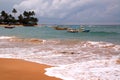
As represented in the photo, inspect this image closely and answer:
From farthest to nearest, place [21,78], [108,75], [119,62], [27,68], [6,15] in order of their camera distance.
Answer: [6,15] → [119,62] → [27,68] → [108,75] → [21,78]

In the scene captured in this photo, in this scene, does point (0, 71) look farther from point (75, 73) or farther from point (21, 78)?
point (75, 73)

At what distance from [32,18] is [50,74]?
131250 mm

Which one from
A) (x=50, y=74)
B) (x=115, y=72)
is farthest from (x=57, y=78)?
(x=115, y=72)

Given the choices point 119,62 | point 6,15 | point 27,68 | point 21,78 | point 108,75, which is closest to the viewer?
point 21,78

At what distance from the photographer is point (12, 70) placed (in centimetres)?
1074

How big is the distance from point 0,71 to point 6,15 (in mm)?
125998

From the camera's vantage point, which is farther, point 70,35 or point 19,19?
point 19,19

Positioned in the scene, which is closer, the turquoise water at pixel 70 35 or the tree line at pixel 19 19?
the turquoise water at pixel 70 35

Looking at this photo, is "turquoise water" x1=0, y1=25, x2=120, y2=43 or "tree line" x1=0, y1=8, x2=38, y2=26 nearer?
"turquoise water" x1=0, y1=25, x2=120, y2=43

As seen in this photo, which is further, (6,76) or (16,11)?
(16,11)

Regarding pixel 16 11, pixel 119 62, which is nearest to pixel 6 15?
pixel 16 11

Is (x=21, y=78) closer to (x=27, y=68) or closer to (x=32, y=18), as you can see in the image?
(x=27, y=68)

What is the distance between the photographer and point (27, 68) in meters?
11.4

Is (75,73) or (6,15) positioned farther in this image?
(6,15)
